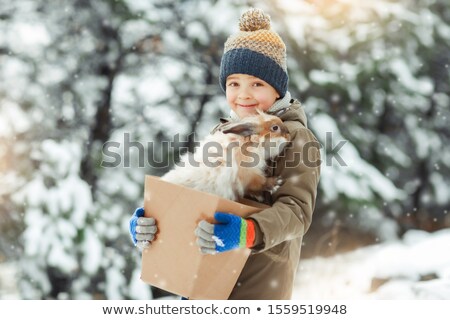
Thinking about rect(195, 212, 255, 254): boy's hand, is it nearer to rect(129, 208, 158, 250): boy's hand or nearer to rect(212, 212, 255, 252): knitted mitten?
rect(212, 212, 255, 252): knitted mitten

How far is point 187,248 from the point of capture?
1.87 metres

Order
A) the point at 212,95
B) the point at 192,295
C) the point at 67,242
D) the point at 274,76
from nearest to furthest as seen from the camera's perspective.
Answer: the point at 192,295
the point at 274,76
the point at 67,242
the point at 212,95

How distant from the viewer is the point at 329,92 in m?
5.51

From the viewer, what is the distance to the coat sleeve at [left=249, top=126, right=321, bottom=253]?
1.80 metres

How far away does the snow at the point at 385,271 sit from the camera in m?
5.58

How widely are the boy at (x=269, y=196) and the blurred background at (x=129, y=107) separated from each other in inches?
117

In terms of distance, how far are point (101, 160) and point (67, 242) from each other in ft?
3.04

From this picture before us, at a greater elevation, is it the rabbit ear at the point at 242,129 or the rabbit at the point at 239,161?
the rabbit ear at the point at 242,129

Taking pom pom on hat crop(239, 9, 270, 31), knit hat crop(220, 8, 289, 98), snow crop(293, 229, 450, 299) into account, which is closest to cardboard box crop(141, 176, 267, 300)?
knit hat crop(220, 8, 289, 98)

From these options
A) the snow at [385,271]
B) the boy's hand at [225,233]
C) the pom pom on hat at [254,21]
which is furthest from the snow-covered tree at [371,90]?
the boy's hand at [225,233]

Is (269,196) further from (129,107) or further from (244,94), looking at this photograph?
(129,107)

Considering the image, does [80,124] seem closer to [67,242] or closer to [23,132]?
[23,132]

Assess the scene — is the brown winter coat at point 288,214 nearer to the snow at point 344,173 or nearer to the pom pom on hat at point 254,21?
the pom pom on hat at point 254,21

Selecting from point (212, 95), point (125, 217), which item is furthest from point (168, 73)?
point (125, 217)
